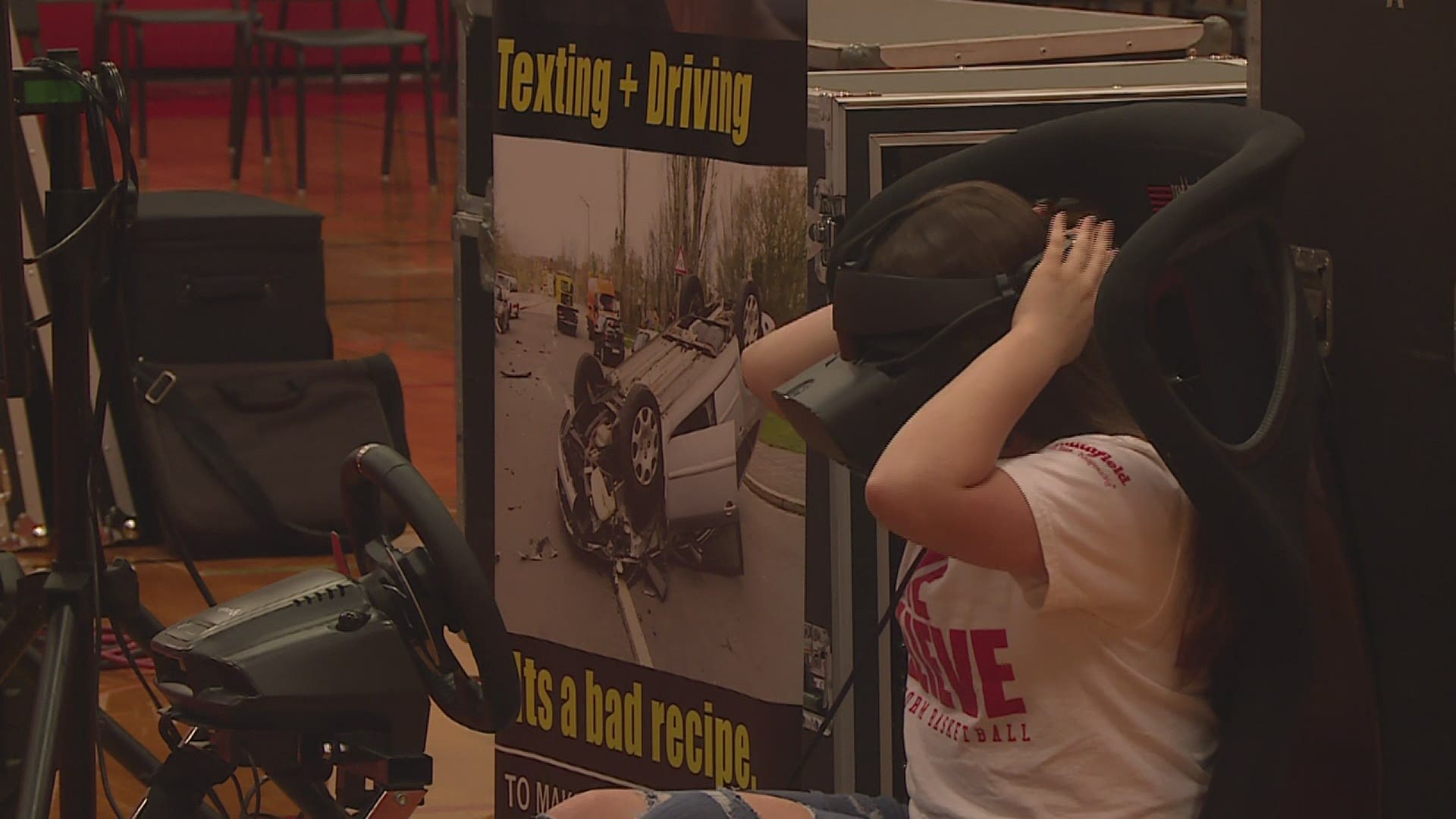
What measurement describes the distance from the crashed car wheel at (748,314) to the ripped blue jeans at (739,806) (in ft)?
2.56

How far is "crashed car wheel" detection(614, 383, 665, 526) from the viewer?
8.54 feet

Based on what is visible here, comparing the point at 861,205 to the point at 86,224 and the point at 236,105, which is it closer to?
the point at 86,224

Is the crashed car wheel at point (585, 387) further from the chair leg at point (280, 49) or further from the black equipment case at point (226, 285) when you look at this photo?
the chair leg at point (280, 49)

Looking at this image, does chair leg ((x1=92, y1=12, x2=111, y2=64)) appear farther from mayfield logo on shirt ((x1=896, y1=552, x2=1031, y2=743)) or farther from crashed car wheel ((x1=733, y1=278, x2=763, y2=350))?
mayfield logo on shirt ((x1=896, y1=552, x2=1031, y2=743))

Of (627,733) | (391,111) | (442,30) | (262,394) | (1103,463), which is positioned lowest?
(627,733)

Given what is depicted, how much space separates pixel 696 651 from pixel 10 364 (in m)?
0.93

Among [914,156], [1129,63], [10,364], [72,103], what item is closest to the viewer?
[10,364]

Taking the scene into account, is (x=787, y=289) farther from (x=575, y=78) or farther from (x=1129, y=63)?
(x=1129, y=63)

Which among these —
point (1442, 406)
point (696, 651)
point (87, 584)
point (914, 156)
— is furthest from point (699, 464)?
point (1442, 406)

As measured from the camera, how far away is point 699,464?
2557 millimetres

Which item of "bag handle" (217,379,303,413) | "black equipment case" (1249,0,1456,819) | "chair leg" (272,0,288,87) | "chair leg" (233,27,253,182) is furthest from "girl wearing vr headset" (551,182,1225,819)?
"chair leg" (272,0,288,87)

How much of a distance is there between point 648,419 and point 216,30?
32.7ft

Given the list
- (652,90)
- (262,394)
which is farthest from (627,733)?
(262,394)

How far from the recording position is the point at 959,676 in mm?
1647
